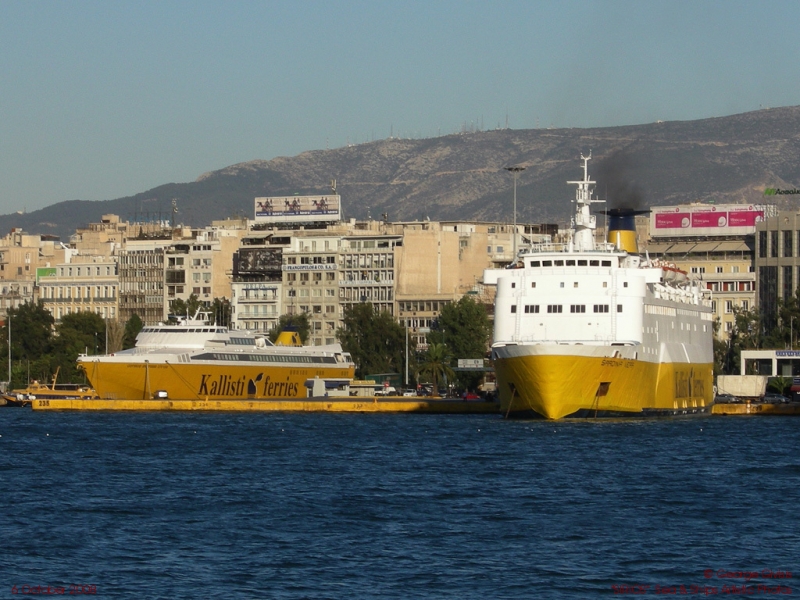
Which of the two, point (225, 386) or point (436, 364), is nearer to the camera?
point (225, 386)

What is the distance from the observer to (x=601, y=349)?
83.8 meters

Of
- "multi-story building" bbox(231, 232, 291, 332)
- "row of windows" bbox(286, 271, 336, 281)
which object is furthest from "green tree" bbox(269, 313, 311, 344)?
"row of windows" bbox(286, 271, 336, 281)

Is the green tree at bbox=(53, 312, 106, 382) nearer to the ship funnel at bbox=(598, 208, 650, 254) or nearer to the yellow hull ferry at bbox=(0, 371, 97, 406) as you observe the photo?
the yellow hull ferry at bbox=(0, 371, 97, 406)

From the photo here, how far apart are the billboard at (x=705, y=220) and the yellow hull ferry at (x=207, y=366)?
4742 cm

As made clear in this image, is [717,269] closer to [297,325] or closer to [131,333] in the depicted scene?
[297,325]

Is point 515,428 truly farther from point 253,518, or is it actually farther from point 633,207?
point 253,518

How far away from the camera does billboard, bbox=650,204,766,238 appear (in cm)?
16925

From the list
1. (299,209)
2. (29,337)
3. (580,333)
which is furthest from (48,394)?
(580,333)

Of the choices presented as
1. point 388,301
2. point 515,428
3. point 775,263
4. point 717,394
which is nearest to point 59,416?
point 515,428

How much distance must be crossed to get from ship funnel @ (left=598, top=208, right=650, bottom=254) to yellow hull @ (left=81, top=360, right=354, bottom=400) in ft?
Result: 118

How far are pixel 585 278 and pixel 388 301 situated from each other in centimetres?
7641

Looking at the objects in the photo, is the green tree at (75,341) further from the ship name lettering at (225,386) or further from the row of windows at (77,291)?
the ship name lettering at (225,386)

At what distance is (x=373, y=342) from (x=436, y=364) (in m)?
10.4

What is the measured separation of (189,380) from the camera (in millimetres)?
126500
